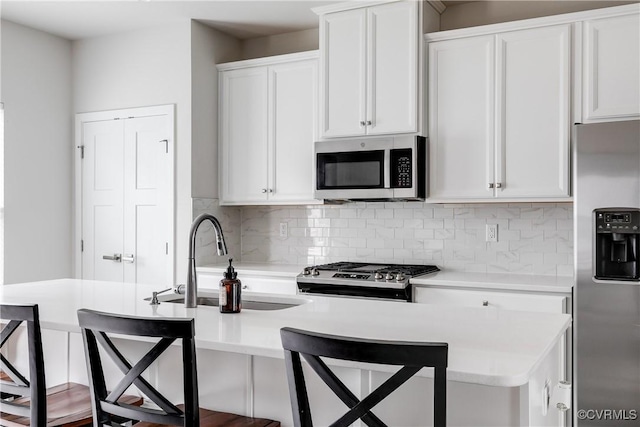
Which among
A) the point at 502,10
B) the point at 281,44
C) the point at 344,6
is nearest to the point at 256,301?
the point at 344,6

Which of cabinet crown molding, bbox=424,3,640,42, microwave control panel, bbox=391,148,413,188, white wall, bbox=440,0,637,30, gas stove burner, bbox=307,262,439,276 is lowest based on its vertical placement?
gas stove burner, bbox=307,262,439,276

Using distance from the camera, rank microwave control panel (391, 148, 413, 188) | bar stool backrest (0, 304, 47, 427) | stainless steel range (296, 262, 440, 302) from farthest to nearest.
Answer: microwave control panel (391, 148, 413, 188) < stainless steel range (296, 262, 440, 302) < bar stool backrest (0, 304, 47, 427)

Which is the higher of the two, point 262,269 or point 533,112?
point 533,112

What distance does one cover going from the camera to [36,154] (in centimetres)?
466

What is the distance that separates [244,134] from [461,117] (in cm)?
164

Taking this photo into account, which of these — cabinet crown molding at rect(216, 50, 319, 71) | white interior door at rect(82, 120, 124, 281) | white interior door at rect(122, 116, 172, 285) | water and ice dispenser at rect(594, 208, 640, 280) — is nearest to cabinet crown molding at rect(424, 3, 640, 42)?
cabinet crown molding at rect(216, 50, 319, 71)

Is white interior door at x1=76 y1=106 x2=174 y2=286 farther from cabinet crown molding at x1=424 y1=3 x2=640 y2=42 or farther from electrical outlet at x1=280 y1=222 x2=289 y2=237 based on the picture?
cabinet crown molding at x1=424 y1=3 x2=640 y2=42

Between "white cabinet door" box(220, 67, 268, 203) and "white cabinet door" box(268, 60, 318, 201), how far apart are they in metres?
0.08

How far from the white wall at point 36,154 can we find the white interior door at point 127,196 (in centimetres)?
16

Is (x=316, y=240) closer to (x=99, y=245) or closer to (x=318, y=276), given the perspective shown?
(x=318, y=276)

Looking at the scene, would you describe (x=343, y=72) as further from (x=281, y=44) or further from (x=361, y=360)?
(x=361, y=360)

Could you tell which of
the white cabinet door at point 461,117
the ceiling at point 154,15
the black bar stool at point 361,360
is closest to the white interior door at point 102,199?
the ceiling at point 154,15

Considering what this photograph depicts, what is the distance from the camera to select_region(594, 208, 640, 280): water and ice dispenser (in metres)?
2.92

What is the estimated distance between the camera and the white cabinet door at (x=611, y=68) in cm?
323
